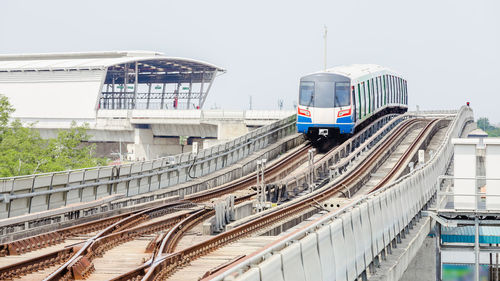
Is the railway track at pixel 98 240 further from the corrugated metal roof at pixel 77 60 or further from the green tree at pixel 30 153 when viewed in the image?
the corrugated metal roof at pixel 77 60

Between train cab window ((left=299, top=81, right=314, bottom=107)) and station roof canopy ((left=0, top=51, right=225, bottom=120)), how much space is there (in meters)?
45.8

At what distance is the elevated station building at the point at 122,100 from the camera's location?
70.2 metres

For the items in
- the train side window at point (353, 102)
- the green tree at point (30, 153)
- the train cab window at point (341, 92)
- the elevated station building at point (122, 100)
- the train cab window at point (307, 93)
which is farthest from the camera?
the elevated station building at point (122, 100)

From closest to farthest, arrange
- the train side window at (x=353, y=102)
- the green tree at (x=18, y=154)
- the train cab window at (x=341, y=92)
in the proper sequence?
1. the train cab window at (x=341, y=92)
2. the train side window at (x=353, y=102)
3. the green tree at (x=18, y=154)

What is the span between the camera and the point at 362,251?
13539mm

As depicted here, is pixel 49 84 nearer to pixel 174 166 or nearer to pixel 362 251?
pixel 174 166

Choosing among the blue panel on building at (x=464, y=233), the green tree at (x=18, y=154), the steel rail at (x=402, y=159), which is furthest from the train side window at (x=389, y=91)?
the blue panel on building at (x=464, y=233)

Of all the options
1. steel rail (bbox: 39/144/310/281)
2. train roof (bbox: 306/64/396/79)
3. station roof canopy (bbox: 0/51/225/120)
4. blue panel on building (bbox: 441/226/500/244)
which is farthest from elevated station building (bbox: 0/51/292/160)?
blue panel on building (bbox: 441/226/500/244)

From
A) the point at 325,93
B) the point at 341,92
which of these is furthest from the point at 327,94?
the point at 341,92

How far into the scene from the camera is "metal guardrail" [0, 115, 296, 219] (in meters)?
21.8

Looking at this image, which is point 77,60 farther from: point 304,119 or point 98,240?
point 98,240

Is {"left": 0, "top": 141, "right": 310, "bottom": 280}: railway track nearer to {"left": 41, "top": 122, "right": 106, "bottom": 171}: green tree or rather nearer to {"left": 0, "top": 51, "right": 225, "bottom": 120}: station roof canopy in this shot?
{"left": 41, "top": 122, "right": 106, "bottom": 171}: green tree

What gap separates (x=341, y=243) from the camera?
12.1m

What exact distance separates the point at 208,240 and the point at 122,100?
8232cm
